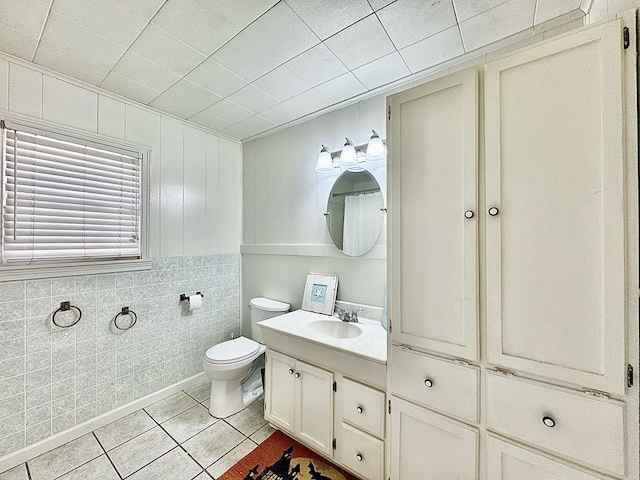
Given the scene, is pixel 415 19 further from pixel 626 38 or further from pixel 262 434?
pixel 262 434

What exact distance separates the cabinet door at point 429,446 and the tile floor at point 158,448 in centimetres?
101

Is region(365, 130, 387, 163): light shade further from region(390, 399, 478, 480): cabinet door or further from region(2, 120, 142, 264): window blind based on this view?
region(2, 120, 142, 264): window blind

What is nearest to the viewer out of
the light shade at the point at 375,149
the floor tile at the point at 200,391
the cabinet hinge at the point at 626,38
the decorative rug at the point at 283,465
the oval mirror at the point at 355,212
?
the cabinet hinge at the point at 626,38

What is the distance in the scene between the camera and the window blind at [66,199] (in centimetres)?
166

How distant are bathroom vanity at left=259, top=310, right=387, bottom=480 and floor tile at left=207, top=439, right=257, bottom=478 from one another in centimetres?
19

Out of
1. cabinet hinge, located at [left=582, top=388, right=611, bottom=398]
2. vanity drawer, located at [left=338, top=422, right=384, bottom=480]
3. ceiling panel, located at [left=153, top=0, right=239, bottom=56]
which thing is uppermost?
ceiling panel, located at [left=153, top=0, right=239, bottom=56]

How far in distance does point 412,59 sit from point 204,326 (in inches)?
105

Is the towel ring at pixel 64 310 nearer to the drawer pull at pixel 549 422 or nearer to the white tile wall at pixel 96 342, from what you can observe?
the white tile wall at pixel 96 342

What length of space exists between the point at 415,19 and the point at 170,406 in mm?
3047

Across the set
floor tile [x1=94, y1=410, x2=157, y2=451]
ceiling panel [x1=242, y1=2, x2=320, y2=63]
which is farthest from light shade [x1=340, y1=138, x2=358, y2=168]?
floor tile [x1=94, y1=410, x2=157, y2=451]

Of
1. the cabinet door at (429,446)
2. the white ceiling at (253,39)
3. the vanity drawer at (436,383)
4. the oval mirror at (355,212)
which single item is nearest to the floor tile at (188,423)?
the cabinet door at (429,446)

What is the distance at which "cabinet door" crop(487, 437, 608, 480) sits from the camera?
3.03ft

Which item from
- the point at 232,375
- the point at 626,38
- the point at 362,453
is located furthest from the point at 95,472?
the point at 626,38

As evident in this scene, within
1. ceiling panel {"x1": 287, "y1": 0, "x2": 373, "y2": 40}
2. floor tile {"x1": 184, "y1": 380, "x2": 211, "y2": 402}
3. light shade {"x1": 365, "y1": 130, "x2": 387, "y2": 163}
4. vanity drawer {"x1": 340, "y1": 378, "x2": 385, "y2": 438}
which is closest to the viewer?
ceiling panel {"x1": 287, "y1": 0, "x2": 373, "y2": 40}
